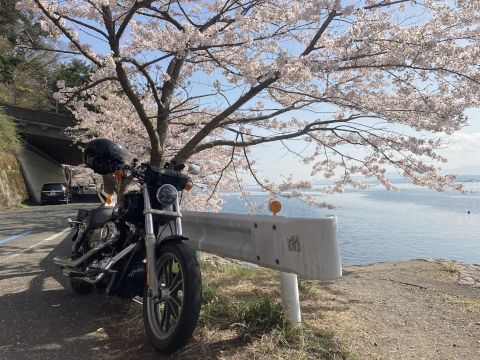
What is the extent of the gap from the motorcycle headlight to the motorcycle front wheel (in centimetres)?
38

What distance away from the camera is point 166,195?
11.9 ft

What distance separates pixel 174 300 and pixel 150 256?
1.34 ft

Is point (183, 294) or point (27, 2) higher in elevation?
point (27, 2)

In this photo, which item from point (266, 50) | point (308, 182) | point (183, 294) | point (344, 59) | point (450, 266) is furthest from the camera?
point (308, 182)

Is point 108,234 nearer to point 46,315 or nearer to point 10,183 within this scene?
point 46,315

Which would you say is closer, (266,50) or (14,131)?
(266,50)

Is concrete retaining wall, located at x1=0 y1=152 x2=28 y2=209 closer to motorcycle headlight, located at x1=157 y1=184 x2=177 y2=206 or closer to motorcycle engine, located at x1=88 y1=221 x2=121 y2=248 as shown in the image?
motorcycle engine, located at x1=88 y1=221 x2=121 y2=248

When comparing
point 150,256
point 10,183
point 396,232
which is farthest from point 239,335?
point 10,183

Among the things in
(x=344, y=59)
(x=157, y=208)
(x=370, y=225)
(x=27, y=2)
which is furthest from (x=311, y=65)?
(x=370, y=225)

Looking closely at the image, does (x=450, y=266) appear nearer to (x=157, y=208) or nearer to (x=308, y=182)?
(x=308, y=182)

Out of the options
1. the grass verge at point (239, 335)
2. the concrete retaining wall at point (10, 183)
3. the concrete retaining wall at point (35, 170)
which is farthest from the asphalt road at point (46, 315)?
the concrete retaining wall at point (35, 170)

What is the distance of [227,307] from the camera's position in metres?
3.96

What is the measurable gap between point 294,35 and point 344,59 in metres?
1.35

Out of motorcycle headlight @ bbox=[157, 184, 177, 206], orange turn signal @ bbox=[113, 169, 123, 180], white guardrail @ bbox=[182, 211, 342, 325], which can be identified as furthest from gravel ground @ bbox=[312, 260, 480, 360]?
orange turn signal @ bbox=[113, 169, 123, 180]
